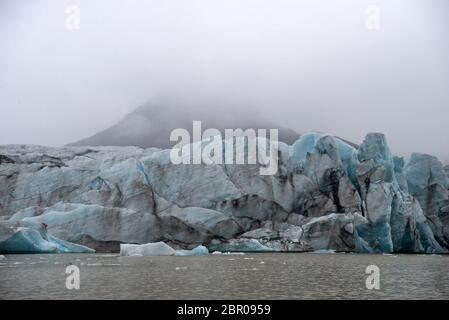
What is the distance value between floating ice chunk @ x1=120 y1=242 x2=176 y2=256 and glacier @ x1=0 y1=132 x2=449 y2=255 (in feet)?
8.50

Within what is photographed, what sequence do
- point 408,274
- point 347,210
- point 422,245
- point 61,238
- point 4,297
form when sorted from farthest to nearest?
1. point 422,245
2. point 347,210
3. point 61,238
4. point 408,274
5. point 4,297

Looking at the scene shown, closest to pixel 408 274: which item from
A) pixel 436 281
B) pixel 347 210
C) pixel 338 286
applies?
pixel 436 281

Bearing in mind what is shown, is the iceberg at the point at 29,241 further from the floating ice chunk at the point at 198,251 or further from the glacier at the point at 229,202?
the floating ice chunk at the point at 198,251

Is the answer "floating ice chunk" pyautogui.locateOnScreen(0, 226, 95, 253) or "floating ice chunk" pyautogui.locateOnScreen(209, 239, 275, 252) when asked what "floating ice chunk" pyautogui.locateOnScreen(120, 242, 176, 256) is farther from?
"floating ice chunk" pyautogui.locateOnScreen(209, 239, 275, 252)

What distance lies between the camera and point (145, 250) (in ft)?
88.5

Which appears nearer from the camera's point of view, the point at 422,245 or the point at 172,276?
the point at 172,276

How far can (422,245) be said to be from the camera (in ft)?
120

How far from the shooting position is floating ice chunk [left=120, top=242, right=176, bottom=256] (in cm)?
2658

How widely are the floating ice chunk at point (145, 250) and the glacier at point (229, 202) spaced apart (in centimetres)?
259

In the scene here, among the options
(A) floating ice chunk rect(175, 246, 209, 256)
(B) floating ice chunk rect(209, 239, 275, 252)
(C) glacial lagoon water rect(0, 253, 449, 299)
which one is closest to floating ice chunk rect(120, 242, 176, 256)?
(A) floating ice chunk rect(175, 246, 209, 256)

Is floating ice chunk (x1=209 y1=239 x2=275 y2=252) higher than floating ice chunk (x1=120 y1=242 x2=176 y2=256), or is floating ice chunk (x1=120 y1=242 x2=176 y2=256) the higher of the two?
floating ice chunk (x1=120 y1=242 x2=176 y2=256)

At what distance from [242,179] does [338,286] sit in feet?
71.1
